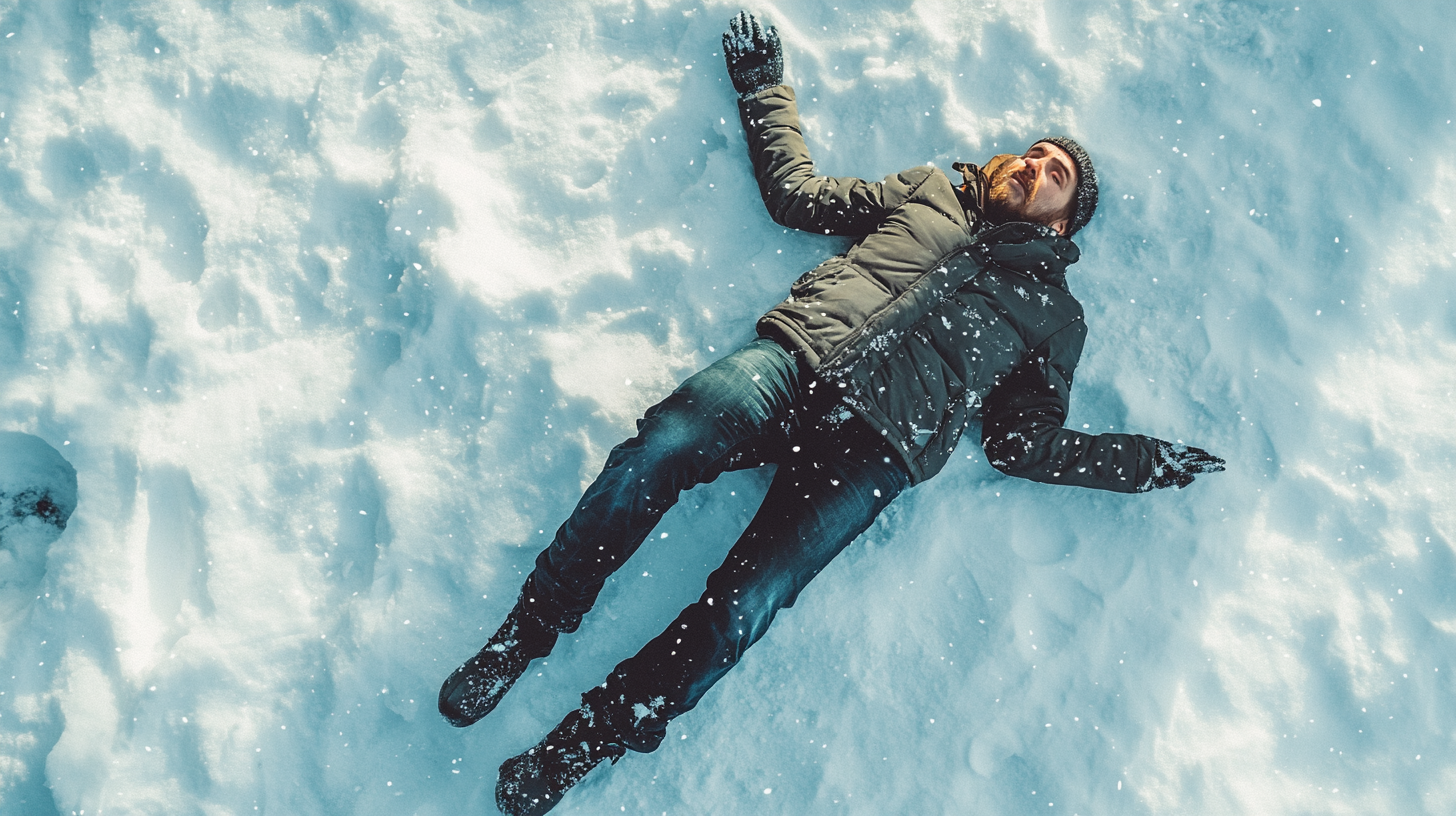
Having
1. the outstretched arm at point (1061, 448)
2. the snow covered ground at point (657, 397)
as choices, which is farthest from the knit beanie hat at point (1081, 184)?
the outstretched arm at point (1061, 448)

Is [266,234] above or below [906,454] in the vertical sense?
above

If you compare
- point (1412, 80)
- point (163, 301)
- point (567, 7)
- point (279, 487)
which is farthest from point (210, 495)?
point (1412, 80)

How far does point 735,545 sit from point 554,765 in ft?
2.57

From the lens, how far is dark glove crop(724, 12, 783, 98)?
2.51 meters

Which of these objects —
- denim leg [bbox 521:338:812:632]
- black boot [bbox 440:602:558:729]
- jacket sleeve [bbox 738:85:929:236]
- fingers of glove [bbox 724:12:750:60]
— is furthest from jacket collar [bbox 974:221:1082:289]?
black boot [bbox 440:602:558:729]

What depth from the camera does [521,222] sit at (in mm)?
2564

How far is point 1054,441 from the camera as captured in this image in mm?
2217

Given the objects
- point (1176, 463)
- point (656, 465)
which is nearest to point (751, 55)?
point (656, 465)

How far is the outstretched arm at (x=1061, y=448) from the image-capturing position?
7.29 ft

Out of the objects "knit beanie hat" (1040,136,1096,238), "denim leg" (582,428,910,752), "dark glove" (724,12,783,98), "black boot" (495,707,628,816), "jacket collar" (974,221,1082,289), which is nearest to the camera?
"denim leg" (582,428,910,752)

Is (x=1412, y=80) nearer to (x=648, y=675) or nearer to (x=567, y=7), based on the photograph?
(x=567, y=7)

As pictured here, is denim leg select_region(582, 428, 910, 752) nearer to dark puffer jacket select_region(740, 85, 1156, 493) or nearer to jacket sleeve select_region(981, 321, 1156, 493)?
dark puffer jacket select_region(740, 85, 1156, 493)

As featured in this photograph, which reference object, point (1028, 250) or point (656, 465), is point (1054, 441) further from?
point (656, 465)

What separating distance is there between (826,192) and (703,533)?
3.69ft
